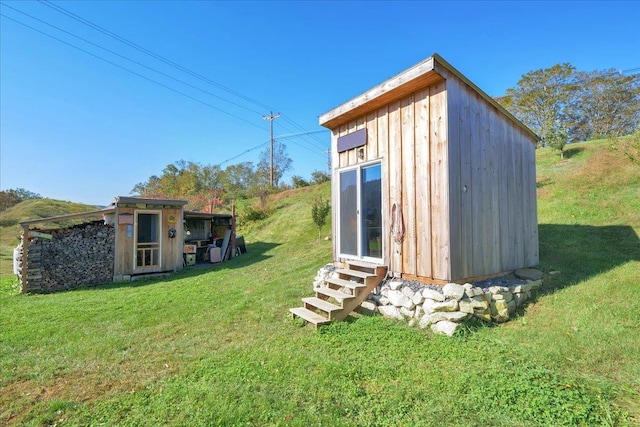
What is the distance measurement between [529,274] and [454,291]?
1946 mm

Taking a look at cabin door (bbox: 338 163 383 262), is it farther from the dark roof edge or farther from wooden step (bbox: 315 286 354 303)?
the dark roof edge

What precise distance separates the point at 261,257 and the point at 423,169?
8134mm

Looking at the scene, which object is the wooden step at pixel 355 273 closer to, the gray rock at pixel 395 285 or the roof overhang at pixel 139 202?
the gray rock at pixel 395 285

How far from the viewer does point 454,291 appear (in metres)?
3.95

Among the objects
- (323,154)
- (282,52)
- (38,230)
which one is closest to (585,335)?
(38,230)

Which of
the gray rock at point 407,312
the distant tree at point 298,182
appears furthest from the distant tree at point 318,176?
the gray rock at point 407,312

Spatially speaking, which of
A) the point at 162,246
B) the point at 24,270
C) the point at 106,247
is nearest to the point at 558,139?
the point at 162,246

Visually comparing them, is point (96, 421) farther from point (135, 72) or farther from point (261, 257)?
point (135, 72)

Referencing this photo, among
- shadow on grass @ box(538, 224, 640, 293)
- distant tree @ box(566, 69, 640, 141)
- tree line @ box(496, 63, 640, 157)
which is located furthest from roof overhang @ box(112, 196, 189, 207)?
distant tree @ box(566, 69, 640, 141)

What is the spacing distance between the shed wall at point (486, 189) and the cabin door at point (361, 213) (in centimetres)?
132

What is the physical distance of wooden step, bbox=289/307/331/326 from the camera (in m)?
4.22

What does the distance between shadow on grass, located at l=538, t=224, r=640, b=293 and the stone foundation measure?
718mm

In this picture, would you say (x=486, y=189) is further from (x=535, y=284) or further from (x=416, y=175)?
(x=535, y=284)

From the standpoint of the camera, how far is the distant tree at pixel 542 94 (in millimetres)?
21047
